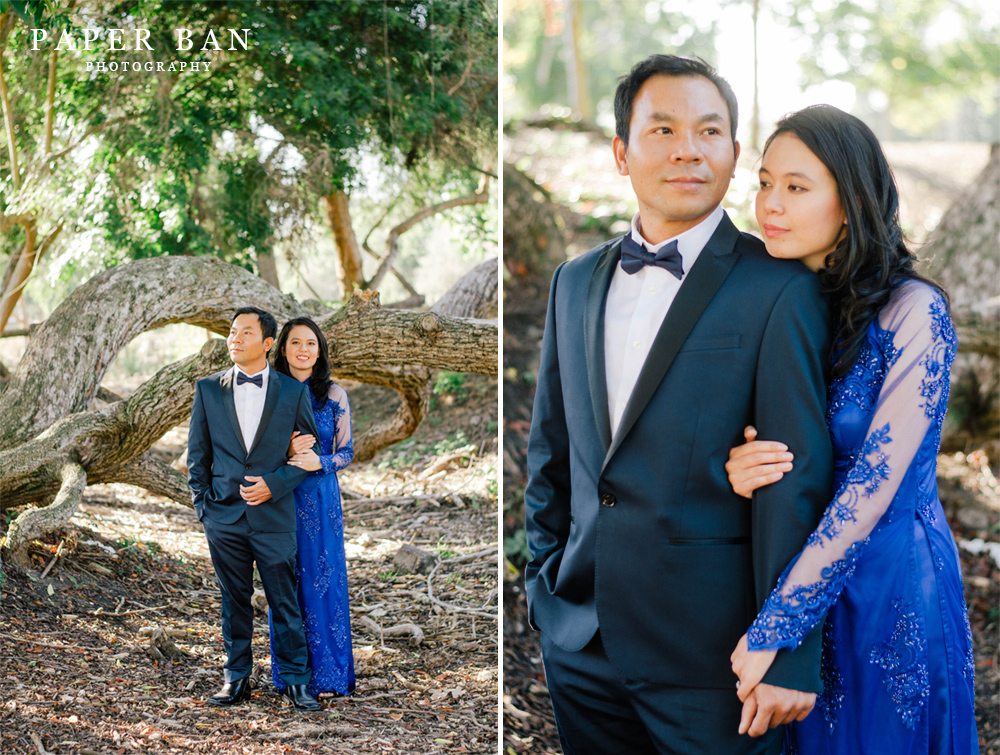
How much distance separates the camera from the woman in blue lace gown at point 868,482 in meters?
1.46

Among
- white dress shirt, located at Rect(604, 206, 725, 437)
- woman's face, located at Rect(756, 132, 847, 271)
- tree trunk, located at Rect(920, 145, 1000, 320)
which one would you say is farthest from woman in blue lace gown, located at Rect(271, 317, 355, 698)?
tree trunk, located at Rect(920, 145, 1000, 320)

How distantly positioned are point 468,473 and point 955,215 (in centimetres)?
448

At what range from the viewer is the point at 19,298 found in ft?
8.02

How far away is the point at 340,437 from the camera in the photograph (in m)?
2.52

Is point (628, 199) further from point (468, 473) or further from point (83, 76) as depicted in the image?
point (83, 76)

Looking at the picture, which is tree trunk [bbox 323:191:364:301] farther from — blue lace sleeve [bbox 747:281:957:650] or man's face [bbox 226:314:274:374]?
blue lace sleeve [bbox 747:281:957:650]

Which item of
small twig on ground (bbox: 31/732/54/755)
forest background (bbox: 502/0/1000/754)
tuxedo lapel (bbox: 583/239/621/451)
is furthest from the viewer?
forest background (bbox: 502/0/1000/754)

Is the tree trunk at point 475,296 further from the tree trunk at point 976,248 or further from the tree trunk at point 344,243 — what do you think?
the tree trunk at point 976,248

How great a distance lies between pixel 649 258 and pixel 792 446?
48 cm

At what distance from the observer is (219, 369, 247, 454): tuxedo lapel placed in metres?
2.33

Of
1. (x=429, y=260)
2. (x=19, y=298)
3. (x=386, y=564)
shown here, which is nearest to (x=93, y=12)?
(x=19, y=298)

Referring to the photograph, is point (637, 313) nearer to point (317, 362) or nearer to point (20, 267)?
point (317, 362)

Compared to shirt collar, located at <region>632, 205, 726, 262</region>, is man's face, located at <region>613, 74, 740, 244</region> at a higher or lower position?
higher

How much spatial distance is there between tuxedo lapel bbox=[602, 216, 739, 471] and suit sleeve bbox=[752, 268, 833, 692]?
0.45 ft
